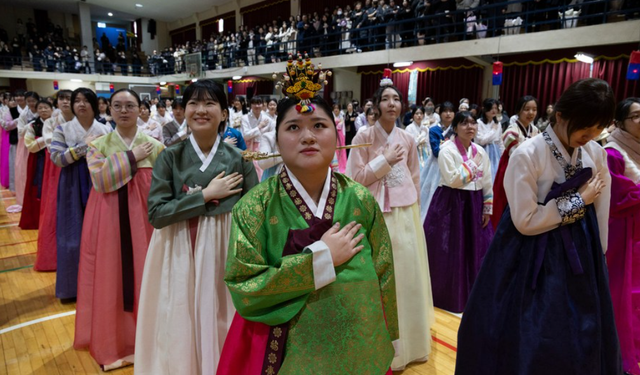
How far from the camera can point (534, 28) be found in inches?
338

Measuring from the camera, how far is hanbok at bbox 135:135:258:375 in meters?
1.75

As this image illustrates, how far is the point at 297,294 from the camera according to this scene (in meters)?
1.14

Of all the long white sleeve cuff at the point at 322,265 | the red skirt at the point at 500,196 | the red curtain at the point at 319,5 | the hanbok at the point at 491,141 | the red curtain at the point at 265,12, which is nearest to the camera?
the long white sleeve cuff at the point at 322,265

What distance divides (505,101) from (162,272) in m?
10.0

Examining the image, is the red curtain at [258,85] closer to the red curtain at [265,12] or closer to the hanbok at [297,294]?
the red curtain at [265,12]

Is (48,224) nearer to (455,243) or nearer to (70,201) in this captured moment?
(70,201)

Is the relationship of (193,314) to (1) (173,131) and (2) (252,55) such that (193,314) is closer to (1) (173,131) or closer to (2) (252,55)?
(1) (173,131)

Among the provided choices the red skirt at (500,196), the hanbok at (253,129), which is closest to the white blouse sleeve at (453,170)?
the red skirt at (500,196)

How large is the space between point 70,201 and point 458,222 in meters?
2.83

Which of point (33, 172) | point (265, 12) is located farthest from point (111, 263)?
point (265, 12)

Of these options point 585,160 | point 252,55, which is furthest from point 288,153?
point 252,55

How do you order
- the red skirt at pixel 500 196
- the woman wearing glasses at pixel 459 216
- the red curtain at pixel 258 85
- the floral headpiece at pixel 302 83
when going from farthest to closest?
the red curtain at pixel 258 85 < the woman wearing glasses at pixel 459 216 < the red skirt at pixel 500 196 < the floral headpiece at pixel 302 83

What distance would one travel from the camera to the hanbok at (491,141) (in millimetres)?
5203

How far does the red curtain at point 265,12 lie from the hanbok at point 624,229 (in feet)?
49.4
